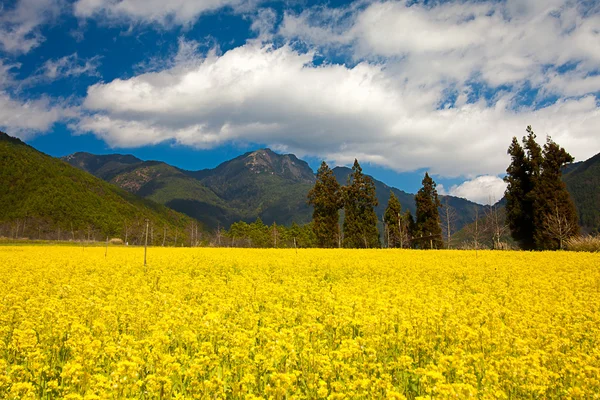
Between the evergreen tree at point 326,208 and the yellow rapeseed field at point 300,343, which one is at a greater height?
the evergreen tree at point 326,208

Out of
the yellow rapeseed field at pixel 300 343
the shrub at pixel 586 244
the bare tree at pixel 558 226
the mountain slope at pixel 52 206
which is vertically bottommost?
the yellow rapeseed field at pixel 300 343

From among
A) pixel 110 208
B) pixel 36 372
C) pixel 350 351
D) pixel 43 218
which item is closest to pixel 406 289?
pixel 350 351

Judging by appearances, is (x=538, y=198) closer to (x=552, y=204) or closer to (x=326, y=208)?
(x=552, y=204)

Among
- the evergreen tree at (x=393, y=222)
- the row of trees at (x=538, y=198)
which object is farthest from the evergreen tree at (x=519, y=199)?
the evergreen tree at (x=393, y=222)

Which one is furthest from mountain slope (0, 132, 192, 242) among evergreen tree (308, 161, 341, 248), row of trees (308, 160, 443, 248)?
row of trees (308, 160, 443, 248)

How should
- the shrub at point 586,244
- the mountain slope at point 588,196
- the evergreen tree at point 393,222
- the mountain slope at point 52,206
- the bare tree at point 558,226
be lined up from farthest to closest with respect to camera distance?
the mountain slope at point 588,196, the mountain slope at point 52,206, the evergreen tree at point 393,222, the bare tree at point 558,226, the shrub at point 586,244

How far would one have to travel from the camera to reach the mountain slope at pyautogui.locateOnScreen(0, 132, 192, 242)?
3615 inches

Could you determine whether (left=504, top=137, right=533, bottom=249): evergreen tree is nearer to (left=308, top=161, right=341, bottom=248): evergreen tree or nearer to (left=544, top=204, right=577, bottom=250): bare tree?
(left=544, top=204, right=577, bottom=250): bare tree

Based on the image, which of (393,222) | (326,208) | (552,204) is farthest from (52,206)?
(552,204)

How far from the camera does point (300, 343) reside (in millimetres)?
6402

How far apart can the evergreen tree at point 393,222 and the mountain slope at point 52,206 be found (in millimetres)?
63890

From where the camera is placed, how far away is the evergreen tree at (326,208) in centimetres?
5419

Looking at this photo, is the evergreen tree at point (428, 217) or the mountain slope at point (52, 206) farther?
the mountain slope at point (52, 206)

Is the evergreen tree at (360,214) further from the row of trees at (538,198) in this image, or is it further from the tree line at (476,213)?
the row of trees at (538,198)
